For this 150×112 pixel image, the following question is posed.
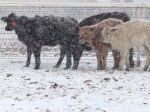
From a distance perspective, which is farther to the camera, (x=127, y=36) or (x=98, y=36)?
(x=98, y=36)

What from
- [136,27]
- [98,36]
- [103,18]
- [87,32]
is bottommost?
[98,36]

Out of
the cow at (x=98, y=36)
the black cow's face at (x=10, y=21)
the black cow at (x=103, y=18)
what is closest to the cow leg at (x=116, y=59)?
the cow at (x=98, y=36)

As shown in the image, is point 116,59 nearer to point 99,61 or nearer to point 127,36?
point 99,61

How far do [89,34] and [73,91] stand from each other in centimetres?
317

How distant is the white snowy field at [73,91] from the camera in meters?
6.62

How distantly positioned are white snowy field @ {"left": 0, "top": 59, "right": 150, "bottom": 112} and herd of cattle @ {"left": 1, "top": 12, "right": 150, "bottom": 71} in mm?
870

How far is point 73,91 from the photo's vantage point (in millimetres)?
7676

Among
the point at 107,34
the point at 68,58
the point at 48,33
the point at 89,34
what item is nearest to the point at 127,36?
the point at 107,34

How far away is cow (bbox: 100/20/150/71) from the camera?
10203mm

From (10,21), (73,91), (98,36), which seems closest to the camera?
(73,91)

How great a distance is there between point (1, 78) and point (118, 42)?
307cm

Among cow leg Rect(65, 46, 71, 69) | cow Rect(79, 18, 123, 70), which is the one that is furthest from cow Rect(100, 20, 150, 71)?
cow leg Rect(65, 46, 71, 69)

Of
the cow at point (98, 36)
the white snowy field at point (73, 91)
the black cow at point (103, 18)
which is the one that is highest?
the black cow at point (103, 18)

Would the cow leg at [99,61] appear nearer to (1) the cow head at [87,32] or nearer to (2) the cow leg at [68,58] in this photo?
(1) the cow head at [87,32]
